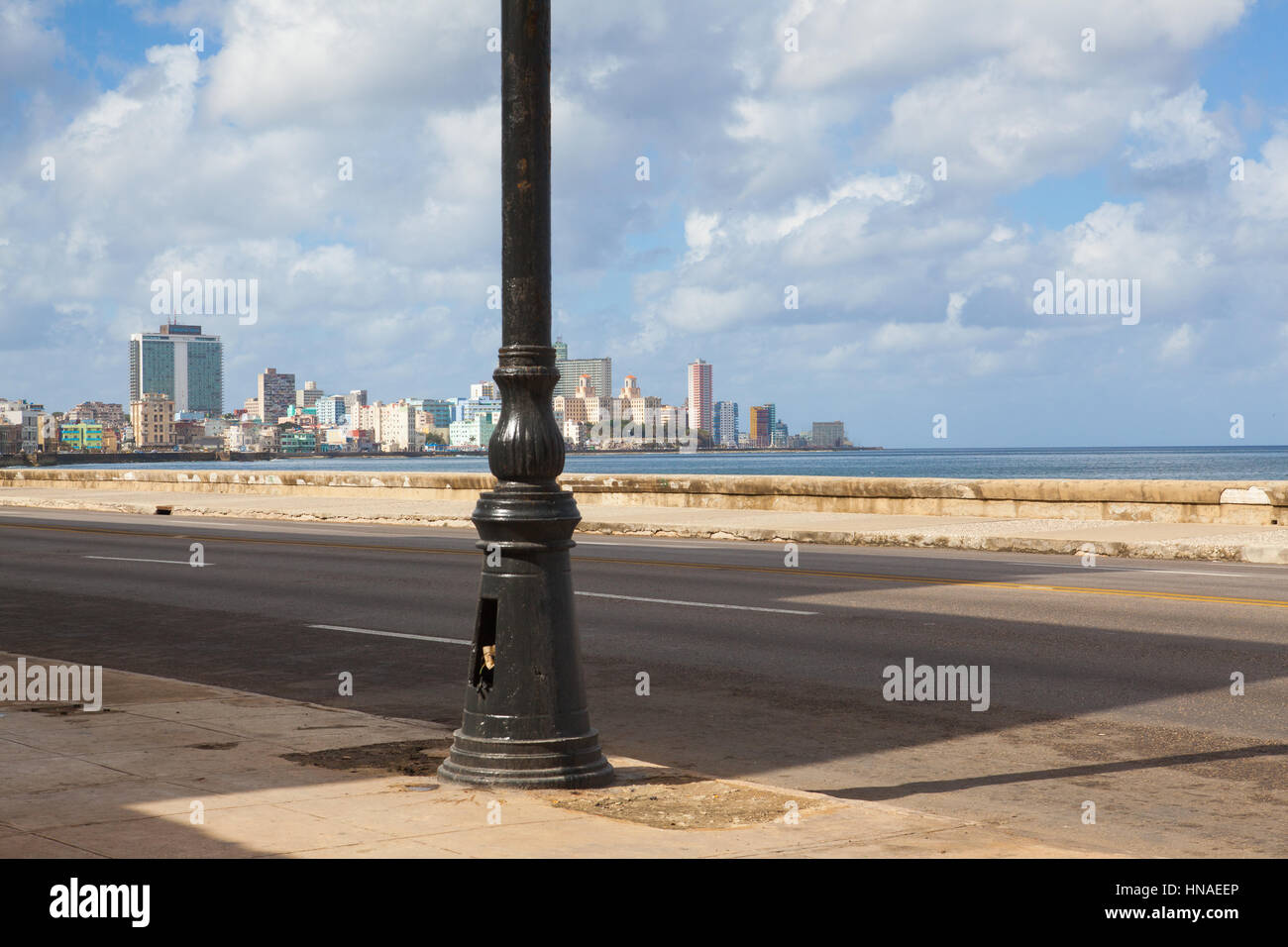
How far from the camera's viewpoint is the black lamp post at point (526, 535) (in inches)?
243

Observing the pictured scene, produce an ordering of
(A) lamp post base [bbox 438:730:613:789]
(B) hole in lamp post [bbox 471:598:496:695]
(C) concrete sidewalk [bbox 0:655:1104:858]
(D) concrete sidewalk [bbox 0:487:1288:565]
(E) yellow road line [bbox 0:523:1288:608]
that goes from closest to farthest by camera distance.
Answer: (C) concrete sidewalk [bbox 0:655:1104:858] < (A) lamp post base [bbox 438:730:613:789] < (B) hole in lamp post [bbox 471:598:496:695] < (E) yellow road line [bbox 0:523:1288:608] < (D) concrete sidewalk [bbox 0:487:1288:565]

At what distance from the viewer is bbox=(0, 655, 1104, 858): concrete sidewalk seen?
5.17m

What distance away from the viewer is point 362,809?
5.75m

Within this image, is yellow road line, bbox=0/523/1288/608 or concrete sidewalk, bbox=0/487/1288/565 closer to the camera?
yellow road line, bbox=0/523/1288/608

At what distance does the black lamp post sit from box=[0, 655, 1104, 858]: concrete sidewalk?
194mm

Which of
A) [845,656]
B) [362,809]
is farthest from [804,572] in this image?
[362,809]

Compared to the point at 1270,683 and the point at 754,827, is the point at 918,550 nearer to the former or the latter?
the point at 1270,683

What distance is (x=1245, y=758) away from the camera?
7.41 metres

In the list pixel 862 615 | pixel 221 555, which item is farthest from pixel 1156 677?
pixel 221 555

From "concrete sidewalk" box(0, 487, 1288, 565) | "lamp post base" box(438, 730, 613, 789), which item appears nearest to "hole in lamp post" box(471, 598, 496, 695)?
"lamp post base" box(438, 730, 613, 789)

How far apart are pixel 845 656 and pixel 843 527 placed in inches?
498

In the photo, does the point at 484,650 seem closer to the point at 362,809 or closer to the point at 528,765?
the point at 528,765

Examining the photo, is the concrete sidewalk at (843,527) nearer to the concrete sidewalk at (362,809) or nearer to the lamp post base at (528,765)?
the concrete sidewalk at (362,809)

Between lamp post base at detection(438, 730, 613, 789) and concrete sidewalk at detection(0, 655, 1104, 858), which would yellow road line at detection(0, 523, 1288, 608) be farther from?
lamp post base at detection(438, 730, 613, 789)
